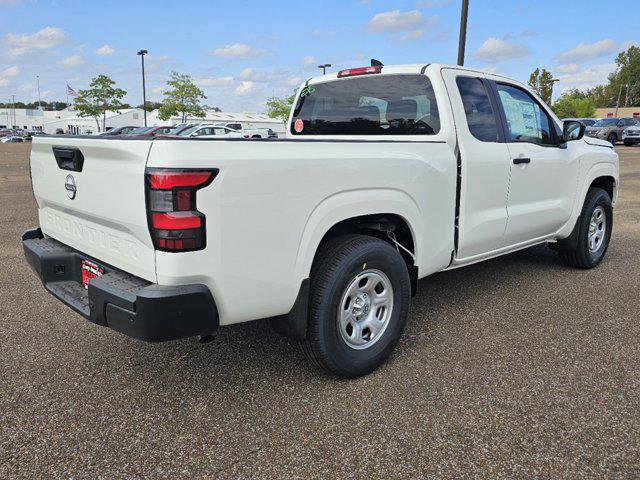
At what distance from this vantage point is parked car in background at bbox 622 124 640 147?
2875cm

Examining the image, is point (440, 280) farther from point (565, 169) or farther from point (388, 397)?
point (388, 397)

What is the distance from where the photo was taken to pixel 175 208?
2.11 m

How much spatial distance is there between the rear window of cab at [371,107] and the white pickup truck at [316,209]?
0.04 feet

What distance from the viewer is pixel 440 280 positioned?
191 inches

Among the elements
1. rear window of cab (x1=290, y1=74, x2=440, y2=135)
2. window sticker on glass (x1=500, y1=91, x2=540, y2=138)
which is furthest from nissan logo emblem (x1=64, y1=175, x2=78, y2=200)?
window sticker on glass (x1=500, y1=91, x2=540, y2=138)

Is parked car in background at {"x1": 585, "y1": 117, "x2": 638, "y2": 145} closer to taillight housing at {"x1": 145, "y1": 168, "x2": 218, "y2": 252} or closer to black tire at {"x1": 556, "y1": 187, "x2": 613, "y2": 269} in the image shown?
black tire at {"x1": 556, "y1": 187, "x2": 613, "y2": 269}

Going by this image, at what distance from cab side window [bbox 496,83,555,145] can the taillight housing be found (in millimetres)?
2675

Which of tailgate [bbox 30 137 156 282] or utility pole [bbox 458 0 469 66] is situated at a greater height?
utility pole [bbox 458 0 469 66]

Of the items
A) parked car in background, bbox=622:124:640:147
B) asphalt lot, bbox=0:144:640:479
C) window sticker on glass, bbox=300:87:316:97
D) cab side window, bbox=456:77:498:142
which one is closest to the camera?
asphalt lot, bbox=0:144:640:479

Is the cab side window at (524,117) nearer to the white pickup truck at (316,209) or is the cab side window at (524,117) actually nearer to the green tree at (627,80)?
the white pickup truck at (316,209)

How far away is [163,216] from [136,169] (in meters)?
0.25

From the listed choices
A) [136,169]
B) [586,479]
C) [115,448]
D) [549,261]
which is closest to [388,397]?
[586,479]

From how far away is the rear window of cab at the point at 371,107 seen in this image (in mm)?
3561

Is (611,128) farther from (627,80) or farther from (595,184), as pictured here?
(627,80)
